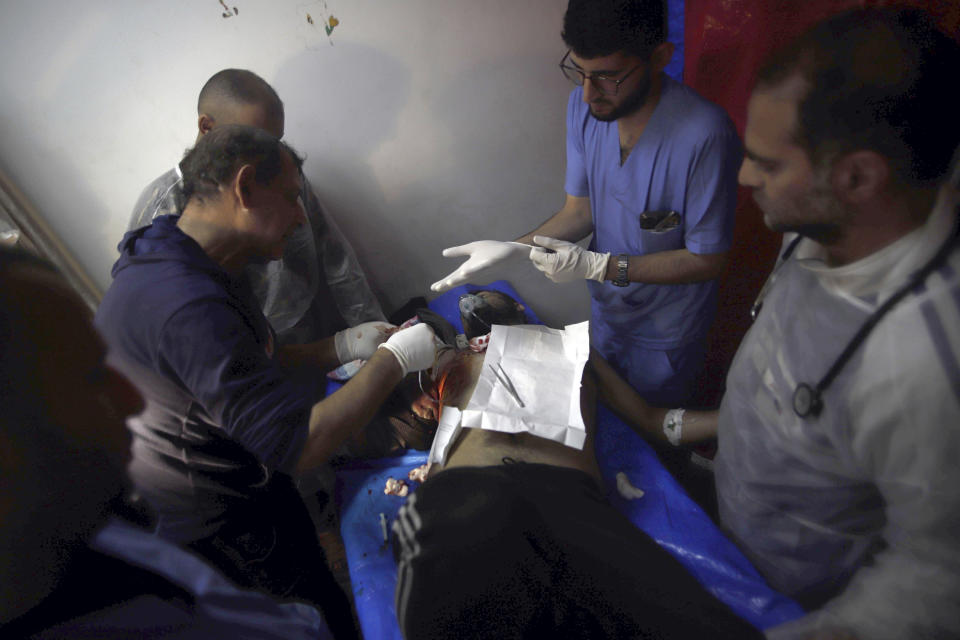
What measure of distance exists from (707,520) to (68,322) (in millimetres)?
1260

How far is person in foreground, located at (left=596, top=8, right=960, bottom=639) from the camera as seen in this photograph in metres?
0.41

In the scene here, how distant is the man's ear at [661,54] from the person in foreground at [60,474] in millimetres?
1184

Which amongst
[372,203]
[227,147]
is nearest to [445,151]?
[372,203]

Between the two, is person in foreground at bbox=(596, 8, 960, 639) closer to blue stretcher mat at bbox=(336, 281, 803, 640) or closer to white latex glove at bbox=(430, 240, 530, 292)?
blue stretcher mat at bbox=(336, 281, 803, 640)

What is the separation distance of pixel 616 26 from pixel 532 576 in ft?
3.79

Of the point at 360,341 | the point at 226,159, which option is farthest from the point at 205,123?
the point at 360,341

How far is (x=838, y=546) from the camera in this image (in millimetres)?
706

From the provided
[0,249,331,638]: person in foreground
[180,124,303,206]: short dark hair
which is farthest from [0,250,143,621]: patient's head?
[180,124,303,206]: short dark hair

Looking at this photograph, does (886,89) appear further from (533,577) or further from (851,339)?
(533,577)

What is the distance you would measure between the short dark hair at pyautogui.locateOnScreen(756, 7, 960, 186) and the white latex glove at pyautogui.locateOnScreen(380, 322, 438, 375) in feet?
3.04

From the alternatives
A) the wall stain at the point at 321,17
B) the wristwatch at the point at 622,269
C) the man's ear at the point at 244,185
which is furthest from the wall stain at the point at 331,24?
the wristwatch at the point at 622,269

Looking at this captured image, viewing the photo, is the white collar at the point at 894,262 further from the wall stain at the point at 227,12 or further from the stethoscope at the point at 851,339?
the wall stain at the point at 227,12

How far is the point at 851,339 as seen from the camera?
0.55m

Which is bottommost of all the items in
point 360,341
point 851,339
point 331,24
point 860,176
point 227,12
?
point 360,341
